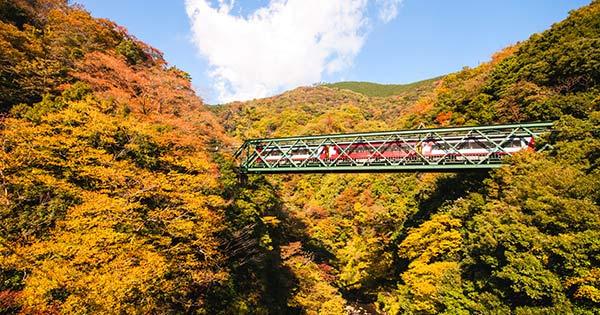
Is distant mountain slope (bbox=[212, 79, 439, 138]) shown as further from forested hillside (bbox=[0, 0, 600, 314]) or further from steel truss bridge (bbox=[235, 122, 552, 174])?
steel truss bridge (bbox=[235, 122, 552, 174])

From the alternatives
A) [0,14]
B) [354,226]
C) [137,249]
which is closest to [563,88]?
[354,226]

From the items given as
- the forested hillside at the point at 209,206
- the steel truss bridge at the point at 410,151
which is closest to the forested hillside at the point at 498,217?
the forested hillside at the point at 209,206

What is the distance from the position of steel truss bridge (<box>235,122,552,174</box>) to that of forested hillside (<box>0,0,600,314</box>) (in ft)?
5.24

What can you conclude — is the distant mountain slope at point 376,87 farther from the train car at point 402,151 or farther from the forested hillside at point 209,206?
the train car at point 402,151

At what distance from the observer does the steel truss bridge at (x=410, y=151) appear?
648 inches

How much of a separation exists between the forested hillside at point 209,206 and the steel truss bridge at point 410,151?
160 cm

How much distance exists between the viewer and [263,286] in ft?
63.4

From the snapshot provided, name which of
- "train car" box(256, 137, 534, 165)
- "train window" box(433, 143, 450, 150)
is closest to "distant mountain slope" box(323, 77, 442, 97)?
"train car" box(256, 137, 534, 165)

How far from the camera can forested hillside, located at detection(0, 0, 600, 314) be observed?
9.34m

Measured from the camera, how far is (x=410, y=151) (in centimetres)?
1886

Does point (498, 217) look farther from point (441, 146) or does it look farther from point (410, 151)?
point (410, 151)

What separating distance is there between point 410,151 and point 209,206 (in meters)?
12.1

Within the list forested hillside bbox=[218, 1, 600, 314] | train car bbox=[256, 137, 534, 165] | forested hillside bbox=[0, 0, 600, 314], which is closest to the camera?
forested hillside bbox=[0, 0, 600, 314]

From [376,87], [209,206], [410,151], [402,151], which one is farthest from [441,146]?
[376,87]
